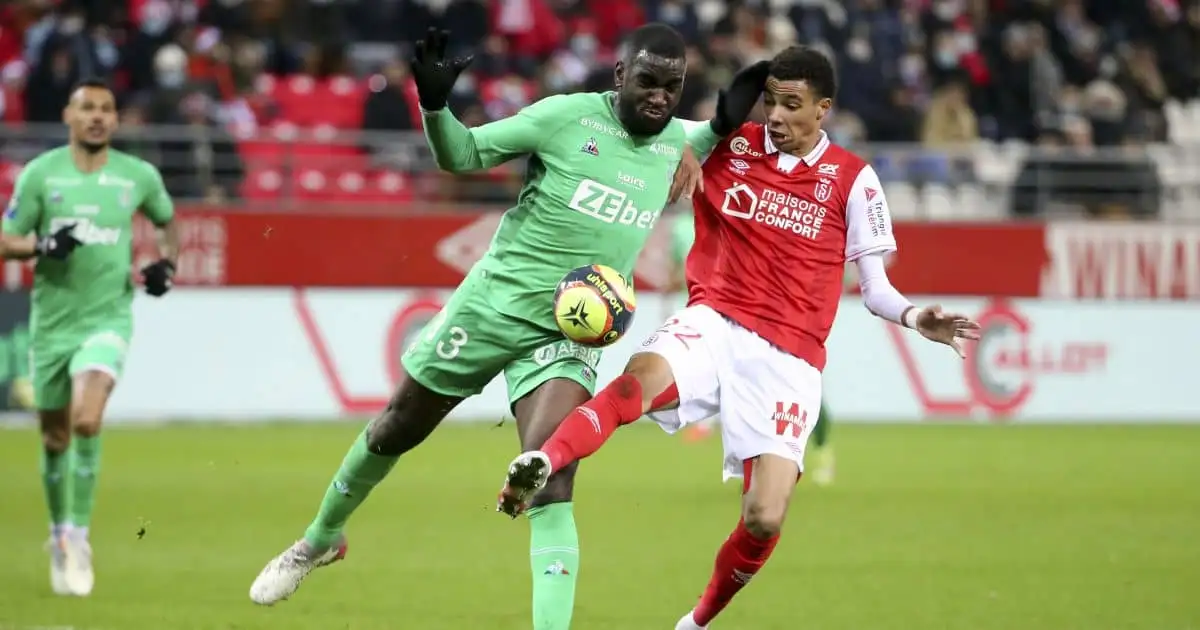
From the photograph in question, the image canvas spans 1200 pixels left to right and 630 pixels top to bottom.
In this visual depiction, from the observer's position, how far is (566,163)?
7.50m

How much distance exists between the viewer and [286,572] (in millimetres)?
8266

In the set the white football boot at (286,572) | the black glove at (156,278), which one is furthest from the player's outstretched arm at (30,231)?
the white football boot at (286,572)

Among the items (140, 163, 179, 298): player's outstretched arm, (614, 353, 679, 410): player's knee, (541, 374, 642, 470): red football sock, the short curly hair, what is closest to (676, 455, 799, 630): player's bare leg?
(614, 353, 679, 410): player's knee

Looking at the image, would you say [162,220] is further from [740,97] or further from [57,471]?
[740,97]

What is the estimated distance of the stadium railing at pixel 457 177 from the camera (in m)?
Result: 19.3

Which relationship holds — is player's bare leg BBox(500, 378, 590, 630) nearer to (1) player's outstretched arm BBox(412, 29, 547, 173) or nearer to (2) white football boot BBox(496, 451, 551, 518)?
(2) white football boot BBox(496, 451, 551, 518)

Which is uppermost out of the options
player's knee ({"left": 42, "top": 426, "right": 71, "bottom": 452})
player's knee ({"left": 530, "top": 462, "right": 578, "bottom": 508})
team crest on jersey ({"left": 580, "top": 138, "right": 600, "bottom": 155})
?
team crest on jersey ({"left": 580, "top": 138, "right": 600, "bottom": 155})

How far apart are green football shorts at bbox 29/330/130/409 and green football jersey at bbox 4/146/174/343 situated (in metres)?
0.07

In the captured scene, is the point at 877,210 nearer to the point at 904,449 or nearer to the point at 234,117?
the point at 904,449

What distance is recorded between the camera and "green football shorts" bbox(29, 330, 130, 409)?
9.89m

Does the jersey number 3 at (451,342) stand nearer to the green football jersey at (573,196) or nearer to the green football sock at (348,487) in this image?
the green football jersey at (573,196)

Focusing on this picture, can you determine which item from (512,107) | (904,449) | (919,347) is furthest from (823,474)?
(512,107)

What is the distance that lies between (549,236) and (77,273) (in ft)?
12.5

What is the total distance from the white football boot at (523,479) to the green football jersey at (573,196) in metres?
1.17
